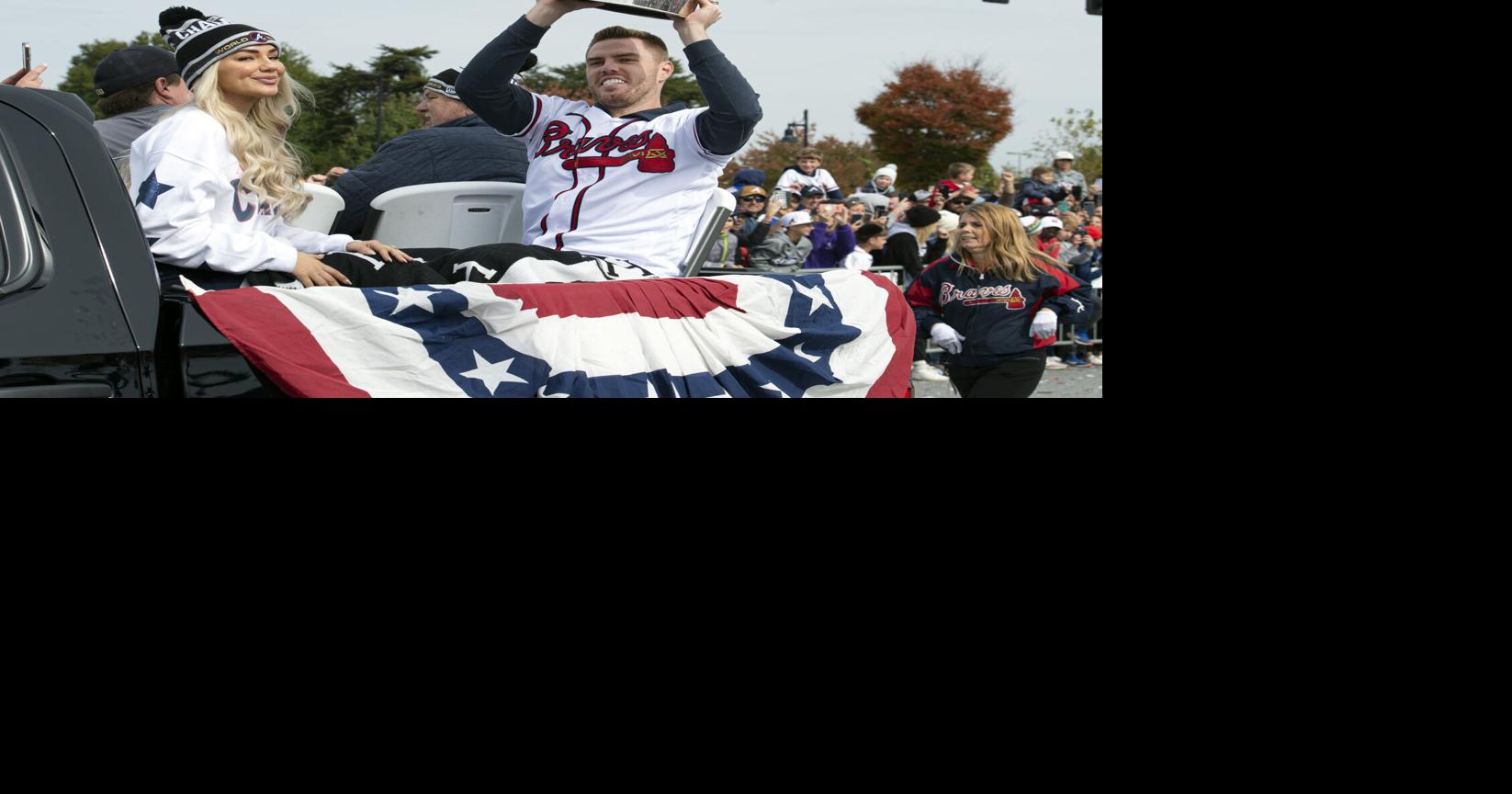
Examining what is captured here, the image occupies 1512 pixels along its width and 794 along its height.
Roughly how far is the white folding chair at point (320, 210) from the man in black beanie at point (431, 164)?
153 mm

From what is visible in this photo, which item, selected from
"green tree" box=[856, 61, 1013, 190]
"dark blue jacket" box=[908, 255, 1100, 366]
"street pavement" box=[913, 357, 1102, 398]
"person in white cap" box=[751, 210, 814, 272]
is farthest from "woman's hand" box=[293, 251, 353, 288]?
"green tree" box=[856, 61, 1013, 190]

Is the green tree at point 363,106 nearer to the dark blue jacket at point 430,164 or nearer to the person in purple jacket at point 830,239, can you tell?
the person in purple jacket at point 830,239

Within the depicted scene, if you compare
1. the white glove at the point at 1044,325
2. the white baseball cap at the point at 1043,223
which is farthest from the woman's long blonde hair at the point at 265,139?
the white baseball cap at the point at 1043,223

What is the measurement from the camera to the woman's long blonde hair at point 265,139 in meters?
3.08

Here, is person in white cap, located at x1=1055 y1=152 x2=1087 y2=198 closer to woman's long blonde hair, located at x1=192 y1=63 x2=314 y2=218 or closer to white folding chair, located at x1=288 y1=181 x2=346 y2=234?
white folding chair, located at x1=288 y1=181 x2=346 y2=234

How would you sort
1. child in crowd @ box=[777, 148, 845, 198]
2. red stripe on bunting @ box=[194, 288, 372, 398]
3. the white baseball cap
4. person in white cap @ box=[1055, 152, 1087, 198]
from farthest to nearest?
person in white cap @ box=[1055, 152, 1087, 198]
child in crowd @ box=[777, 148, 845, 198]
the white baseball cap
red stripe on bunting @ box=[194, 288, 372, 398]

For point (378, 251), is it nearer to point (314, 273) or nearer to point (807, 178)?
point (314, 273)

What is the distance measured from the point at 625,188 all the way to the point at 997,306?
2978 millimetres

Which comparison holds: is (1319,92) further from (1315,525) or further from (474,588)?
(474,588)

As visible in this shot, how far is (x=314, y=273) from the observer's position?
9.70 ft

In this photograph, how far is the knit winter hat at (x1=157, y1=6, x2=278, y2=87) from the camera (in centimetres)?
321

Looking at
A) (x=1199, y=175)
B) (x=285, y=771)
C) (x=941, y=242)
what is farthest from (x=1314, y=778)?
(x=941, y=242)

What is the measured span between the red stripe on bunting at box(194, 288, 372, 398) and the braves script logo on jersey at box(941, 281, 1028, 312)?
4.29 meters

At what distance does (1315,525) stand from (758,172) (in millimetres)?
9335
